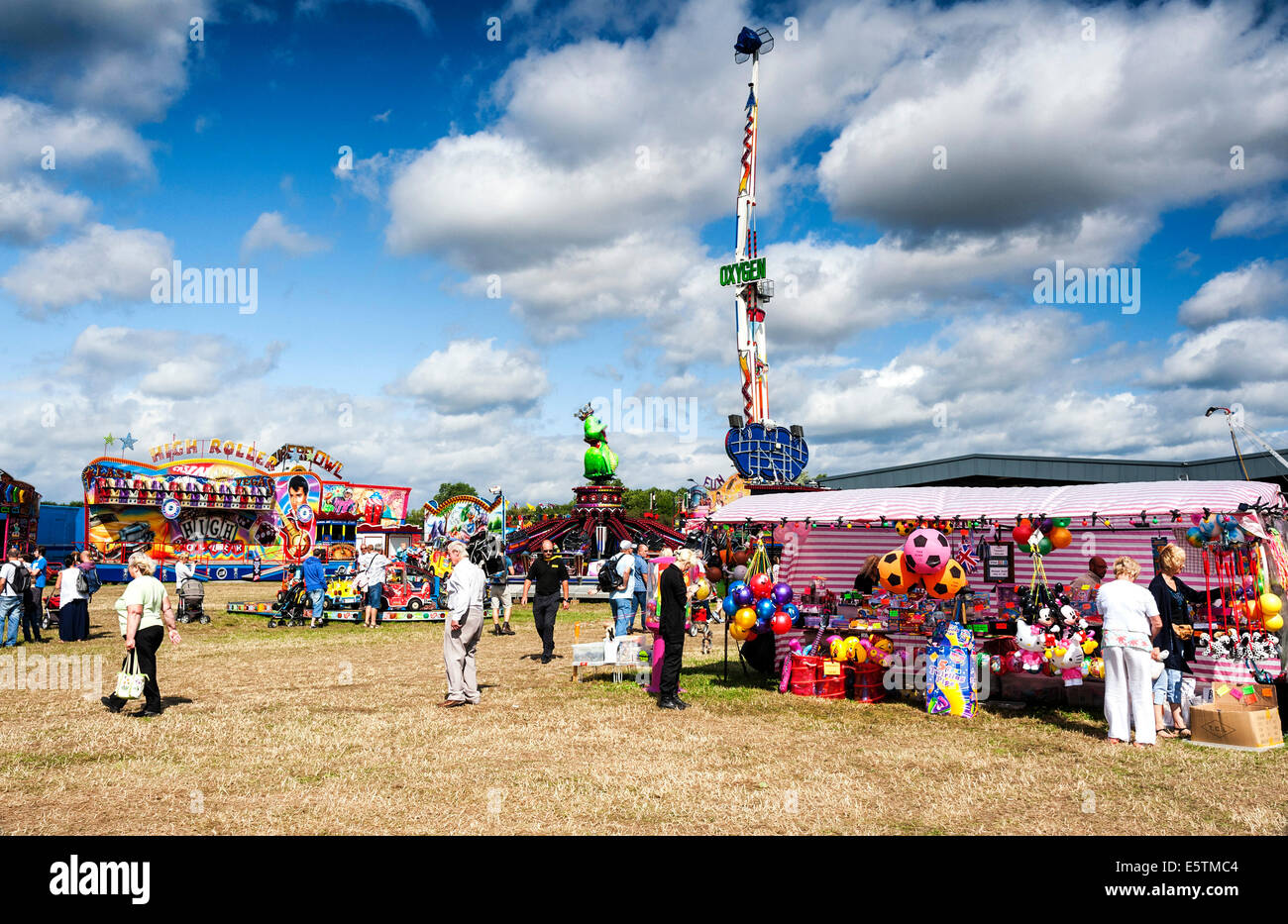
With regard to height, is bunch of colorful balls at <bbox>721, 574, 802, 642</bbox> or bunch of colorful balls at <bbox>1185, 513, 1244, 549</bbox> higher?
bunch of colorful balls at <bbox>1185, 513, 1244, 549</bbox>

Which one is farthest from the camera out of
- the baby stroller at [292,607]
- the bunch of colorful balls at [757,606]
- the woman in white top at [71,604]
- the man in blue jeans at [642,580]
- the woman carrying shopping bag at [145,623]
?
the baby stroller at [292,607]

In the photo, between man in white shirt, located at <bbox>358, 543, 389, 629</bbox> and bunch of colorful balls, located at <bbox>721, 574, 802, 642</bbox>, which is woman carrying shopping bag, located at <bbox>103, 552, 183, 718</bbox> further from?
man in white shirt, located at <bbox>358, 543, 389, 629</bbox>

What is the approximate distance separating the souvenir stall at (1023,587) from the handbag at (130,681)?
701 centimetres

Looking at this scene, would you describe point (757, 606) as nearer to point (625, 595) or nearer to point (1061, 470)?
point (625, 595)

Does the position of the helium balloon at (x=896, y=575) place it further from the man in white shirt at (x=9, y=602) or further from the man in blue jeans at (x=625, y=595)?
the man in white shirt at (x=9, y=602)

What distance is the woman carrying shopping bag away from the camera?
8.68 meters

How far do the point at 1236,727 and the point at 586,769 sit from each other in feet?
20.0

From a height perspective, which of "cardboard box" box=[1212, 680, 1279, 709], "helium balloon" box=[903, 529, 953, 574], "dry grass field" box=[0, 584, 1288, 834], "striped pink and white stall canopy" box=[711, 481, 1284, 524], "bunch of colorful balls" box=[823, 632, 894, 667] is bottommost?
"dry grass field" box=[0, 584, 1288, 834]

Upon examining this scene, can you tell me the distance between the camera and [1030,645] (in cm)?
904

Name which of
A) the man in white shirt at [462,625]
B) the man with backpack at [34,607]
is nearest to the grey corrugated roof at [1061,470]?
the man in white shirt at [462,625]

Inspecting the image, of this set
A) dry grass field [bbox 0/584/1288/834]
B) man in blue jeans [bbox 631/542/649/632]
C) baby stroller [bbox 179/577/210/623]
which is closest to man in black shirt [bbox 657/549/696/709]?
dry grass field [bbox 0/584/1288/834]

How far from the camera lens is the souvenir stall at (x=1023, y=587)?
27.7 ft

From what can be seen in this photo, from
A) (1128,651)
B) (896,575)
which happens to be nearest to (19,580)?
(896,575)

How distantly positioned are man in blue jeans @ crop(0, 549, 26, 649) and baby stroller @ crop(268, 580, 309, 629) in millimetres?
4970
